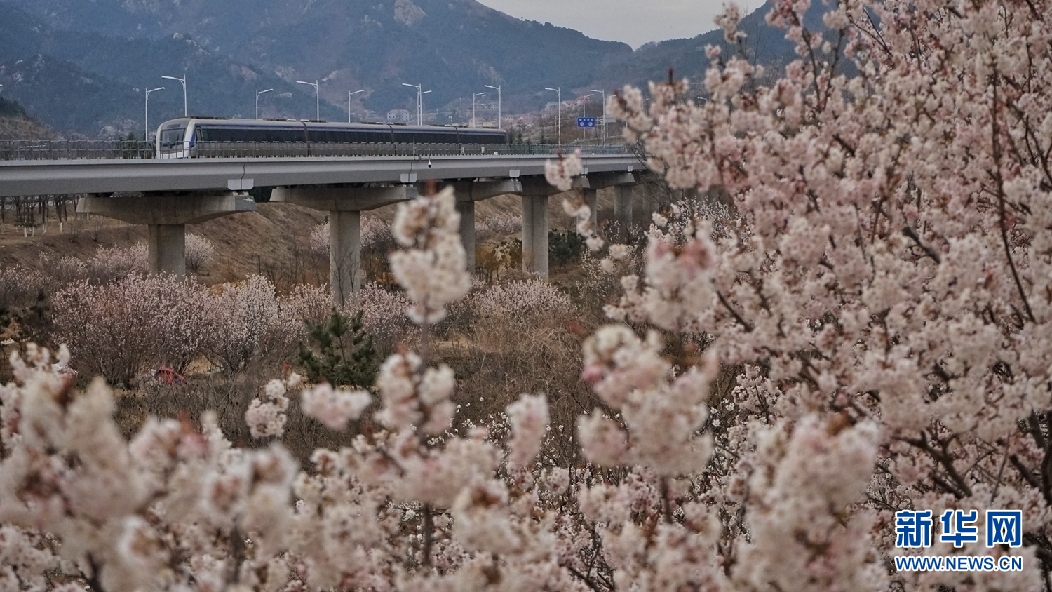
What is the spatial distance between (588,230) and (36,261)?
134 feet

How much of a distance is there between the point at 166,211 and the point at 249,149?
Result: 6614 millimetres

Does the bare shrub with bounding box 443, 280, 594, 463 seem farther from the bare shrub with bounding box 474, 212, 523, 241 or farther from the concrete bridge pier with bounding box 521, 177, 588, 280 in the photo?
the bare shrub with bounding box 474, 212, 523, 241

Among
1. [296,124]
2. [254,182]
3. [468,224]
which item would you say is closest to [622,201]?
[468,224]

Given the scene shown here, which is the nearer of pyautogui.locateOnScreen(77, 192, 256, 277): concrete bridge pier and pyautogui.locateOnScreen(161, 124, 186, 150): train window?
pyautogui.locateOnScreen(77, 192, 256, 277): concrete bridge pier

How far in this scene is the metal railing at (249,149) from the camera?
Answer: 25531mm

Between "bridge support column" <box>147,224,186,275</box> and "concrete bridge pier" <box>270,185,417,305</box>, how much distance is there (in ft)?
16.4

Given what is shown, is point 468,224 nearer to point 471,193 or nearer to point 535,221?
point 471,193

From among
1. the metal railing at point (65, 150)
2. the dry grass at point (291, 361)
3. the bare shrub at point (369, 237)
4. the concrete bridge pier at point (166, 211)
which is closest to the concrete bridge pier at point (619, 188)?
the dry grass at point (291, 361)

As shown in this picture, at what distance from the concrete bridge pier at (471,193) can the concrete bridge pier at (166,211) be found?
15535 millimetres

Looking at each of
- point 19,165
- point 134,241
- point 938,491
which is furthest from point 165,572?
point 134,241

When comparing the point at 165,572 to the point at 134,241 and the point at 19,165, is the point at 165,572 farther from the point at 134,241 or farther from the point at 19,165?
the point at 134,241

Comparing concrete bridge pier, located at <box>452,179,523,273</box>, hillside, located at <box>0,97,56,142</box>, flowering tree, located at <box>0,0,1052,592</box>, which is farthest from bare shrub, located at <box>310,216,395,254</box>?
hillside, located at <box>0,97,56,142</box>

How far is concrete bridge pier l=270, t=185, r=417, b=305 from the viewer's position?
36812mm

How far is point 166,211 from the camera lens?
102 feet
